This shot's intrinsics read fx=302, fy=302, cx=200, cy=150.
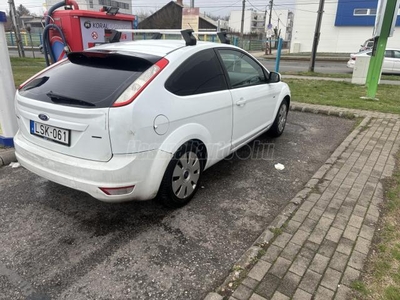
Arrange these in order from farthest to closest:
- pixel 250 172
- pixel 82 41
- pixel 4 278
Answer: pixel 82 41 → pixel 250 172 → pixel 4 278

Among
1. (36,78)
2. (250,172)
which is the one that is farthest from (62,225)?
(250,172)

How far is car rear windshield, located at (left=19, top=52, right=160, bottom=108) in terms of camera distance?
2482 millimetres

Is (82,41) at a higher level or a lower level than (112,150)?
higher

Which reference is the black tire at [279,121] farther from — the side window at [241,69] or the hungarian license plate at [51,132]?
the hungarian license plate at [51,132]

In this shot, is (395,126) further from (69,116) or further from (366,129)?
(69,116)

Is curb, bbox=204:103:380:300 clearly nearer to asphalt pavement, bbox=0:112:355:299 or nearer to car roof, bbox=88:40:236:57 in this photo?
asphalt pavement, bbox=0:112:355:299

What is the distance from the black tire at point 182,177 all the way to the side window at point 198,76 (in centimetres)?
54

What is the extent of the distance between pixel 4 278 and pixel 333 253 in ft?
8.24

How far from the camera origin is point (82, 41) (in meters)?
5.50

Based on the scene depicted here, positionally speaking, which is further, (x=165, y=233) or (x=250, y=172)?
(x=250, y=172)

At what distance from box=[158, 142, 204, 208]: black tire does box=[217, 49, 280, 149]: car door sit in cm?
75

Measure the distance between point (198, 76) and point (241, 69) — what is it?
1129mm

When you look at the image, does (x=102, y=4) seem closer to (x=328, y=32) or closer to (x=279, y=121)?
(x=328, y=32)

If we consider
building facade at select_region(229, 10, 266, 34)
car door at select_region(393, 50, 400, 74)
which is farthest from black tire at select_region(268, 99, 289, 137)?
building facade at select_region(229, 10, 266, 34)
